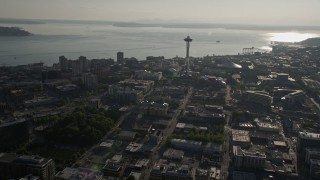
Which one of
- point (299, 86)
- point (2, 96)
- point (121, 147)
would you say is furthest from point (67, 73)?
point (299, 86)

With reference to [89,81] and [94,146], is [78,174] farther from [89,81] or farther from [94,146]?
[89,81]

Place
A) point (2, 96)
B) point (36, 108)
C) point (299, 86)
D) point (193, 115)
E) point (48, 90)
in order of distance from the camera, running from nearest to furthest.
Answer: point (193, 115) → point (36, 108) → point (2, 96) → point (48, 90) → point (299, 86)

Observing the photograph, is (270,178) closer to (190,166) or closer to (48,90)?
(190,166)

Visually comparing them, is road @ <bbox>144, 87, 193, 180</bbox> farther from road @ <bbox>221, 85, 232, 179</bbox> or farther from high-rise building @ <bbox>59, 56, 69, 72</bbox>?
high-rise building @ <bbox>59, 56, 69, 72</bbox>

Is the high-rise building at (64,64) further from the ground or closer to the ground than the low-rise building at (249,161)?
further from the ground

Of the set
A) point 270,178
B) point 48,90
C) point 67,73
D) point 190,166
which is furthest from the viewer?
point 67,73

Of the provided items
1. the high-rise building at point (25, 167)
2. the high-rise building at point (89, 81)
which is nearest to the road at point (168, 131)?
the high-rise building at point (25, 167)

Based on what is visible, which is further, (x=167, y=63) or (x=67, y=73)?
(x=167, y=63)

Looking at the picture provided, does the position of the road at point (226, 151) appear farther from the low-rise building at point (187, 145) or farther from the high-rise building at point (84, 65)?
the high-rise building at point (84, 65)
